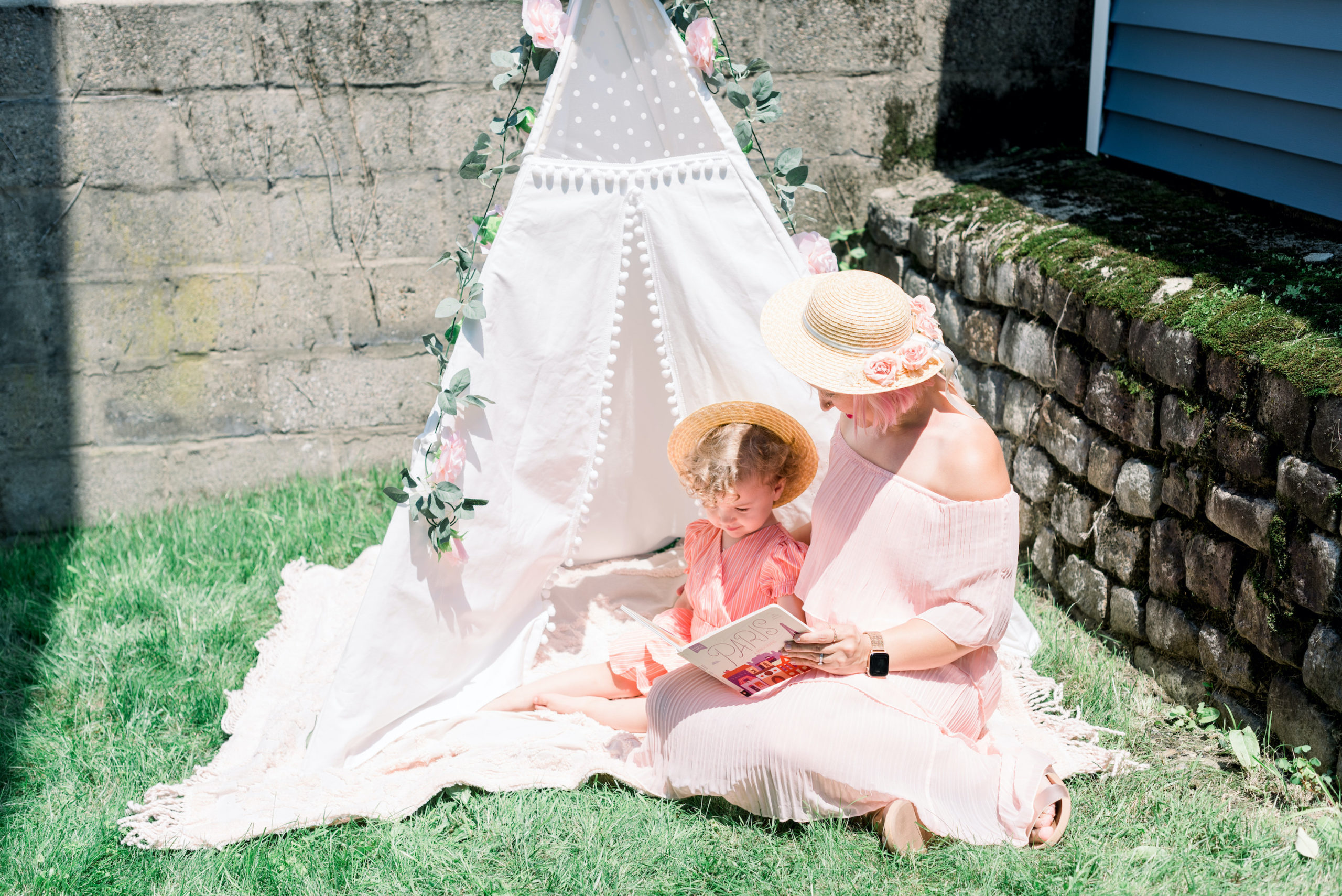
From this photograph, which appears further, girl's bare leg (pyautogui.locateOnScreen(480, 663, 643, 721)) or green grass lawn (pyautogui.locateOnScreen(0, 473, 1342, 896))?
girl's bare leg (pyautogui.locateOnScreen(480, 663, 643, 721))

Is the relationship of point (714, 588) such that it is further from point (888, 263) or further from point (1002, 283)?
point (888, 263)

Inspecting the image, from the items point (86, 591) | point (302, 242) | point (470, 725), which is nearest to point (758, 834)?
point (470, 725)

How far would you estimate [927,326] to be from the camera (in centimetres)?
228

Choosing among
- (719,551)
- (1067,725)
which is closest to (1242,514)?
(1067,725)

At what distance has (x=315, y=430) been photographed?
4.17m

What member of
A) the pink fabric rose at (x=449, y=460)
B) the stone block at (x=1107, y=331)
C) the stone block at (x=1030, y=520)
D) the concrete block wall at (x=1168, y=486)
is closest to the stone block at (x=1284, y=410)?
the concrete block wall at (x=1168, y=486)

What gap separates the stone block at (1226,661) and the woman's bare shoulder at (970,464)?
0.76 meters

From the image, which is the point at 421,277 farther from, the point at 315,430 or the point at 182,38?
the point at 182,38

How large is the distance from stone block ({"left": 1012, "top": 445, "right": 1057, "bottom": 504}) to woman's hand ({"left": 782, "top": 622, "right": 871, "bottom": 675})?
4.19ft

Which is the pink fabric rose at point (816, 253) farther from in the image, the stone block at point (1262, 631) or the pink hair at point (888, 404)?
the stone block at point (1262, 631)

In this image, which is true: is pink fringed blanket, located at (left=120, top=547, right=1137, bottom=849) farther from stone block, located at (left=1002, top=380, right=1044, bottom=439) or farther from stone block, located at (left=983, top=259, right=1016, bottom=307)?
stone block, located at (left=983, top=259, right=1016, bottom=307)

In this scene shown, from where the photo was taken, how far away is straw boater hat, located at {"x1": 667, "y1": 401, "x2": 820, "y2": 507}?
2.70m

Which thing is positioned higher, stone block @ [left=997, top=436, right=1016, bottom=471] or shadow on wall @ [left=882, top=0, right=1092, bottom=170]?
shadow on wall @ [left=882, top=0, right=1092, bottom=170]

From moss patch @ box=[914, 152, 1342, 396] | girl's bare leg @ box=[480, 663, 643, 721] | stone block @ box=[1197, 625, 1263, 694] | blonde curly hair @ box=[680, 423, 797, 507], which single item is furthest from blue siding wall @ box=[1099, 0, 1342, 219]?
girl's bare leg @ box=[480, 663, 643, 721]
